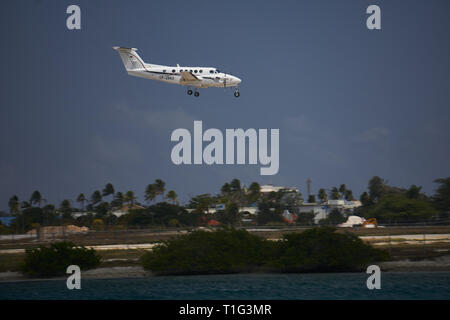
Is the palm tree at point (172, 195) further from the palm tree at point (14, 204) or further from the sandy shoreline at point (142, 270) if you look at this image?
the sandy shoreline at point (142, 270)

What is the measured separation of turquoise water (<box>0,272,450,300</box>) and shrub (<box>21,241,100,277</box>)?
1.26 metres

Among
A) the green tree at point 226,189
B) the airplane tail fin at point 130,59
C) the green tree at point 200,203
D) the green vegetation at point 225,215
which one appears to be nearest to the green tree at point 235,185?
the green tree at point 226,189

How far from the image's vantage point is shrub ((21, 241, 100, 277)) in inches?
1658

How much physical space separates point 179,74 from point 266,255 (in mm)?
20462

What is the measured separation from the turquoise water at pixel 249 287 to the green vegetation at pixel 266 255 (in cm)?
91

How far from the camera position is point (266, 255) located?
1742 inches

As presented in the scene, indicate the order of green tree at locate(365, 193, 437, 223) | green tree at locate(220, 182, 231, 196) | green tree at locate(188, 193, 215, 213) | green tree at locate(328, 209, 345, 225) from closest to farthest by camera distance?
green tree at locate(365, 193, 437, 223)
green tree at locate(328, 209, 345, 225)
green tree at locate(188, 193, 215, 213)
green tree at locate(220, 182, 231, 196)

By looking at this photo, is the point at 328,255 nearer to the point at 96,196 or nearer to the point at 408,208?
the point at 408,208

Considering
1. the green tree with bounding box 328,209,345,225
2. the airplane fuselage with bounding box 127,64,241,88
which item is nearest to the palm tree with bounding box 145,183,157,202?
the green tree with bounding box 328,209,345,225

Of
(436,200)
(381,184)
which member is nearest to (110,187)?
(381,184)

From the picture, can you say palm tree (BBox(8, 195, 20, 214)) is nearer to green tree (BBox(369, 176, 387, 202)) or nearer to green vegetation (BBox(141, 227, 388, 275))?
green tree (BBox(369, 176, 387, 202))

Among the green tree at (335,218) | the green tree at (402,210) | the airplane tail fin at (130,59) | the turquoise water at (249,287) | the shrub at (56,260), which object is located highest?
the airplane tail fin at (130,59)

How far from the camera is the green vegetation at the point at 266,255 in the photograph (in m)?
43.0
